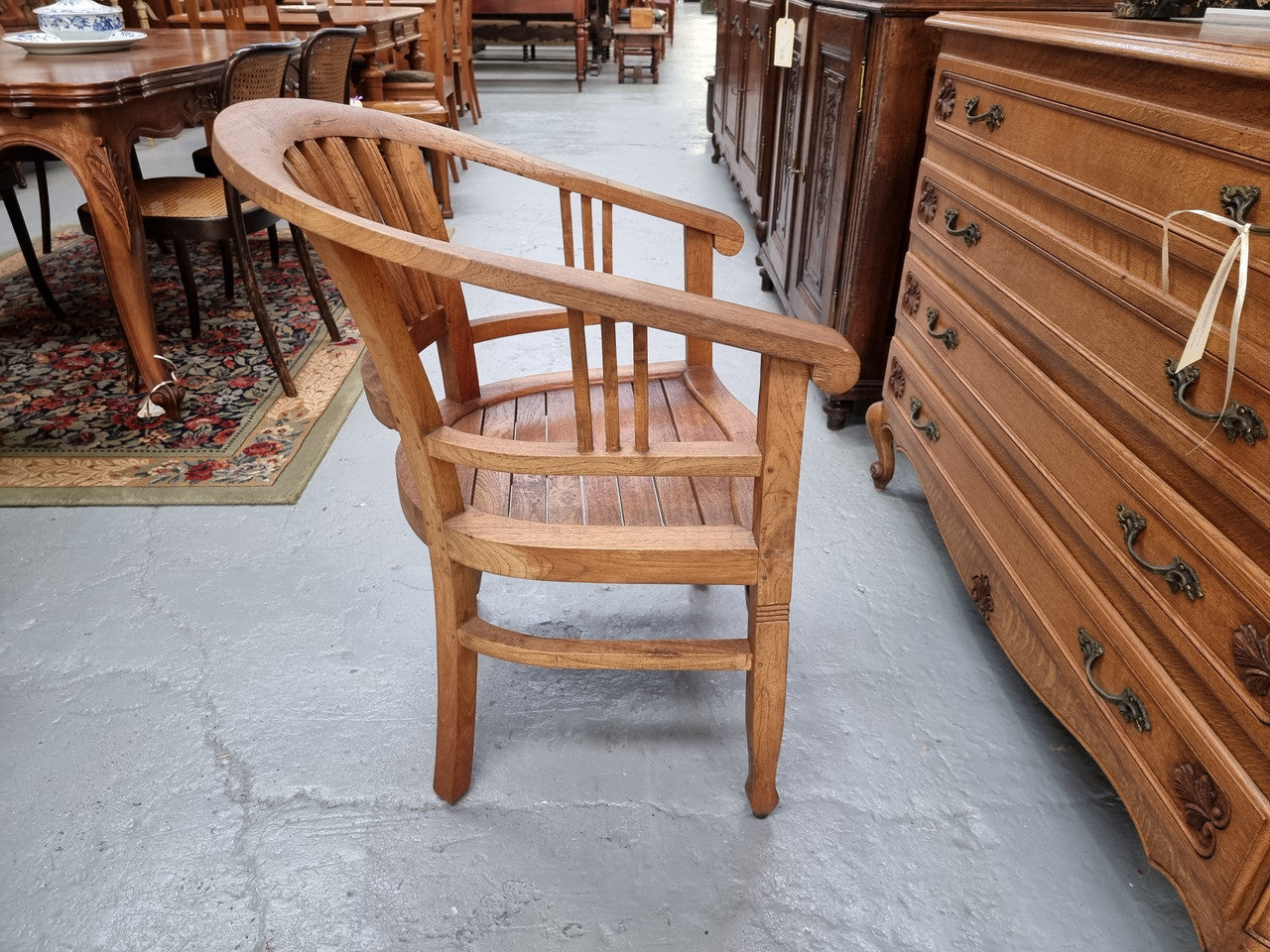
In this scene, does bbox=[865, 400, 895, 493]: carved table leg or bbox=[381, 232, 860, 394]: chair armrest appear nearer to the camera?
bbox=[381, 232, 860, 394]: chair armrest

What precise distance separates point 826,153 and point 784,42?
2.39 ft

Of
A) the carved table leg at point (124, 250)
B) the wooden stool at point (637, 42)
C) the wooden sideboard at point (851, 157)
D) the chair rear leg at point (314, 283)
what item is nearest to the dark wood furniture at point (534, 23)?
the wooden stool at point (637, 42)

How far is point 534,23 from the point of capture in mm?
8656

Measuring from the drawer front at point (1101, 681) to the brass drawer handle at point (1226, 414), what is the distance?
0.98 feet

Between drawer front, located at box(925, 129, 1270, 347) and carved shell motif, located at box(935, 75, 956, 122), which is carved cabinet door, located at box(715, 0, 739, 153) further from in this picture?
drawer front, located at box(925, 129, 1270, 347)

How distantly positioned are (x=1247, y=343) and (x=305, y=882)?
139 centimetres

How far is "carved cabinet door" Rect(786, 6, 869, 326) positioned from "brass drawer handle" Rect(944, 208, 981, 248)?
24.6 inches

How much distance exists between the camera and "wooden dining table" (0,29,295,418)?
6.79ft

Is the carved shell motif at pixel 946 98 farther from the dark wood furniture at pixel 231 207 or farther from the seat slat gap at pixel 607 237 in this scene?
the dark wood furniture at pixel 231 207

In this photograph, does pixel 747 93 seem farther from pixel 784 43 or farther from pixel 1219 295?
pixel 1219 295

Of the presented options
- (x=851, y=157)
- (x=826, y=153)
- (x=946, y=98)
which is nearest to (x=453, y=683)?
(x=946, y=98)

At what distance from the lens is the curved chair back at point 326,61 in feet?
8.49

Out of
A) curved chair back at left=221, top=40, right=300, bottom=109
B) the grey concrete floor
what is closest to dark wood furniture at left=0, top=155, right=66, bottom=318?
curved chair back at left=221, top=40, right=300, bottom=109

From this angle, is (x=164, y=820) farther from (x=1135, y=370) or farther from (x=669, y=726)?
(x=1135, y=370)
